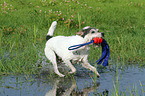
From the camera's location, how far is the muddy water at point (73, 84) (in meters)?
4.56

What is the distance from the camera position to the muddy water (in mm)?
4559

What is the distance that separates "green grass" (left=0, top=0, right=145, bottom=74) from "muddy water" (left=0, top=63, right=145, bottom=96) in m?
0.52

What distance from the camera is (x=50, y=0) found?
50.1 feet

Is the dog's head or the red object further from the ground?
the dog's head

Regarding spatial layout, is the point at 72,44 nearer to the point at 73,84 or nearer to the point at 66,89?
the point at 73,84

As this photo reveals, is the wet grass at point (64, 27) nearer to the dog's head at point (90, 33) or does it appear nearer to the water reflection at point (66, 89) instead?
the water reflection at point (66, 89)

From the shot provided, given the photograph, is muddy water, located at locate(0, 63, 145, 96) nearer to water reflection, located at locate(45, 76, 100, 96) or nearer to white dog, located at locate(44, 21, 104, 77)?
water reflection, located at locate(45, 76, 100, 96)

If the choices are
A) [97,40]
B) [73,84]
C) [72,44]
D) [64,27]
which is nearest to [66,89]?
[73,84]

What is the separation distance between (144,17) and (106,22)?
204cm

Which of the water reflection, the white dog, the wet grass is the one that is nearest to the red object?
the white dog

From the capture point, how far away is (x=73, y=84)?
5.10m

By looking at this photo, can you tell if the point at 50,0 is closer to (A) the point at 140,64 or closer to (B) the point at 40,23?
(B) the point at 40,23

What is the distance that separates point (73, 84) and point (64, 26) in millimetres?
5846

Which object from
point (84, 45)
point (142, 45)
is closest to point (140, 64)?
point (142, 45)
